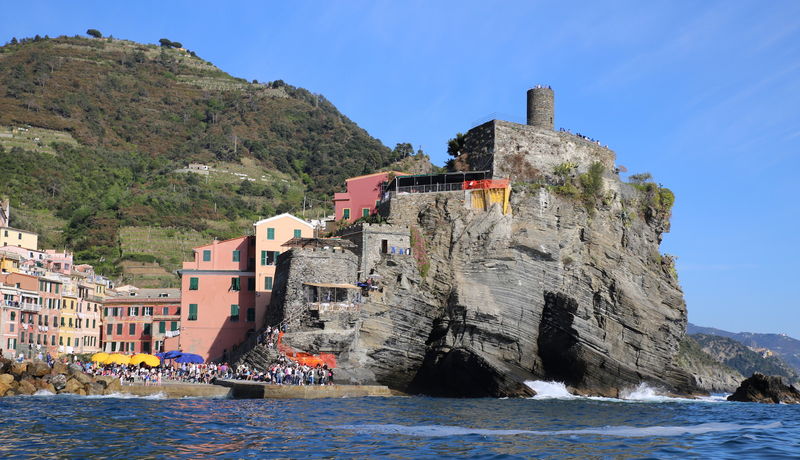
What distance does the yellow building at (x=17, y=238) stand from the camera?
8662 centimetres

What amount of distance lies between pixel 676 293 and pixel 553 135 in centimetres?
1564

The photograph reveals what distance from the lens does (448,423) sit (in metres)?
33.8

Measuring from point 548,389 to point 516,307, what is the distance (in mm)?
5669

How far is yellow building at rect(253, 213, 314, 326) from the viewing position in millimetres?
65750

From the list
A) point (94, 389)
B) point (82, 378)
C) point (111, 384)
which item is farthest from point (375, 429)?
point (82, 378)

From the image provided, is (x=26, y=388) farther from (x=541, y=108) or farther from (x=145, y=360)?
(x=541, y=108)

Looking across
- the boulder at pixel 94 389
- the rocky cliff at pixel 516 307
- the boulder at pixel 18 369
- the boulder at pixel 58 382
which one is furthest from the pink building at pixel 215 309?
the boulder at pixel 94 389

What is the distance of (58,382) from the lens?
155 feet

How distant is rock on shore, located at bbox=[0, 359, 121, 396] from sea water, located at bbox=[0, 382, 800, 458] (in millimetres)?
1545

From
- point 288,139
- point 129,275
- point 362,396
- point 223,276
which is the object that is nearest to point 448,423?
point 362,396

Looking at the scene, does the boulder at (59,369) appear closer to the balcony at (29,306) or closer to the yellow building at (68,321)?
the balcony at (29,306)

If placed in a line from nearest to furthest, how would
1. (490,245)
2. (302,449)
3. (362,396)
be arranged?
(302,449), (362,396), (490,245)

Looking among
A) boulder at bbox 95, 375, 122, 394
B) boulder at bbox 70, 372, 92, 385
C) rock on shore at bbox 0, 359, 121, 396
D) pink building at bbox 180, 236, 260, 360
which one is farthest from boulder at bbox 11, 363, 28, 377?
pink building at bbox 180, 236, 260, 360

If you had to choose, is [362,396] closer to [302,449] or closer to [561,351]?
[561,351]
